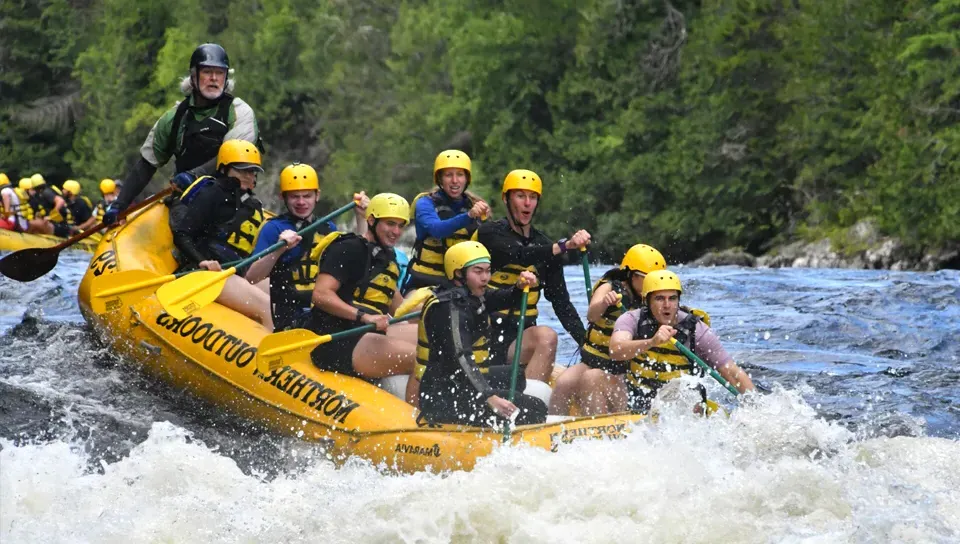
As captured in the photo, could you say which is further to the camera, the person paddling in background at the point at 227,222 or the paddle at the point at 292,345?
the person paddling in background at the point at 227,222

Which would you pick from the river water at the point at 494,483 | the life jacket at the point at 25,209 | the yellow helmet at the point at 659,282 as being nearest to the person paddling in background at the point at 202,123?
the river water at the point at 494,483

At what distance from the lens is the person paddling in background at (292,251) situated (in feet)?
29.6

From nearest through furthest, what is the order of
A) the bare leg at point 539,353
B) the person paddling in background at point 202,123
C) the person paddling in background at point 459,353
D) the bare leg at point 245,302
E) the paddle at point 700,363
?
1. the person paddling in background at point 459,353
2. the paddle at point 700,363
3. the bare leg at point 539,353
4. the bare leg at point 245,302
5. the person paddling in background at point 202,123

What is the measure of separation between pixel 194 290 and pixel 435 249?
60.9 inches

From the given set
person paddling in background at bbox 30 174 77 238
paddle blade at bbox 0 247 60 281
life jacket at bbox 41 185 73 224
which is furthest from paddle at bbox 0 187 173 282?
life jacket at bbox 41 185 73 224

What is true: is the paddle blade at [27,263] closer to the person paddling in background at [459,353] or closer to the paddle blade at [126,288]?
the paddle blade at [126,288]

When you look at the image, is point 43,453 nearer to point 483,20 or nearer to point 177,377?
point 177,377

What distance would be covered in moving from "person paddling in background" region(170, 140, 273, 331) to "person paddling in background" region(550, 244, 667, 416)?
2.27 m

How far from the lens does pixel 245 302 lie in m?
9.66

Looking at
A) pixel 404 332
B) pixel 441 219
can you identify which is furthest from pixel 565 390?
pixel 441 219

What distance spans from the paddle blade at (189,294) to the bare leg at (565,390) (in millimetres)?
2322

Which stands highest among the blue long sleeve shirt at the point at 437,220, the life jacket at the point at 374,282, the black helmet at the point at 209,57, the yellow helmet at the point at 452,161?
the black helmet at the point at 209,57

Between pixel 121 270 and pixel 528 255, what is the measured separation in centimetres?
304

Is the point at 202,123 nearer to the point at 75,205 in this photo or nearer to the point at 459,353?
the point at 459,353
